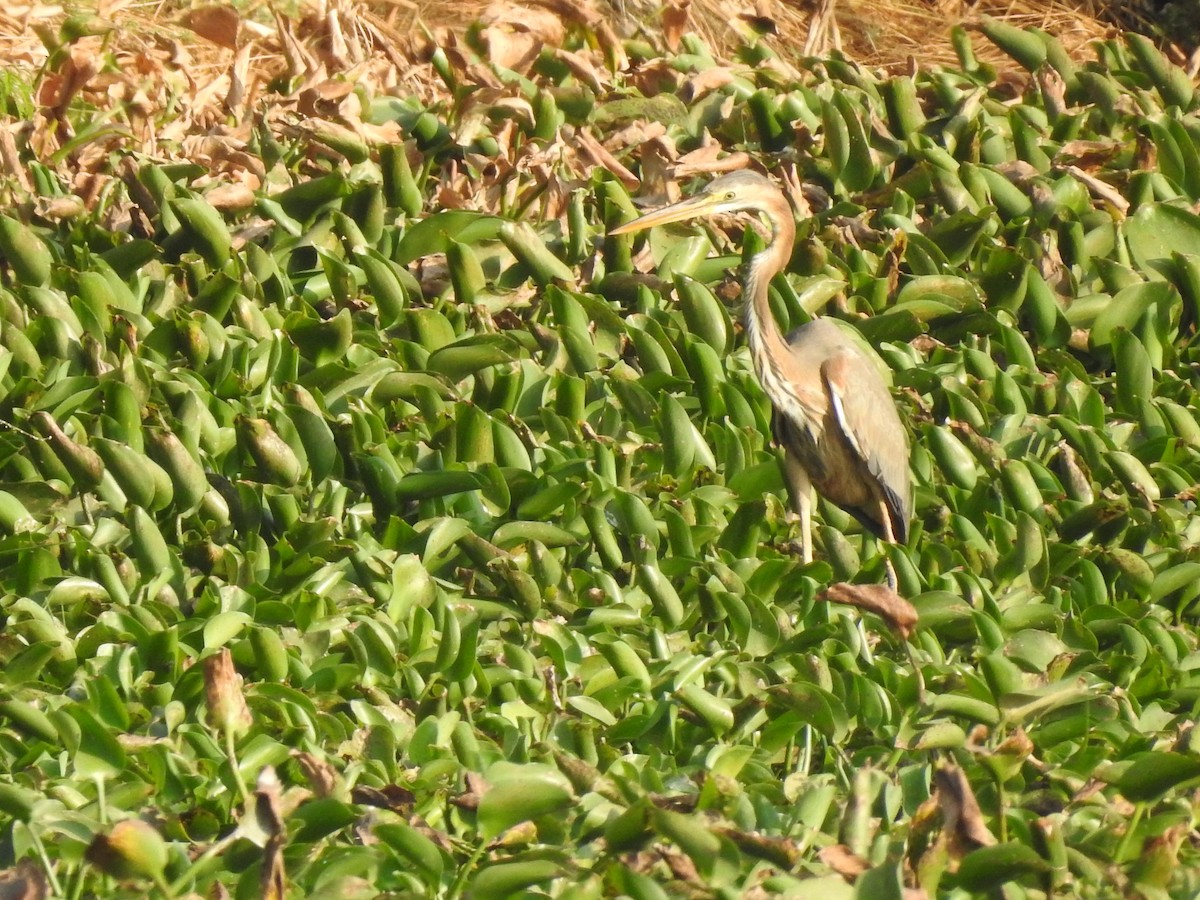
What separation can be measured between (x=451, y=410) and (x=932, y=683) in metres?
1.62

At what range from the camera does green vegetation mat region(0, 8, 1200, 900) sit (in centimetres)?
307

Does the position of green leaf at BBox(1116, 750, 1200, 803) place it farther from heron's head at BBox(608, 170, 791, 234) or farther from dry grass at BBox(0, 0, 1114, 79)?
dry grass at BBox(0, 0, 1114, 79)

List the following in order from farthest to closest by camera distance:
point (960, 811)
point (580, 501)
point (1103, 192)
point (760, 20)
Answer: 1. point (760, 20)
2. point (1103, 192)
3. point (580, 501)
4. point (960, 811)

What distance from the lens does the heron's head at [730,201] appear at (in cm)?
484

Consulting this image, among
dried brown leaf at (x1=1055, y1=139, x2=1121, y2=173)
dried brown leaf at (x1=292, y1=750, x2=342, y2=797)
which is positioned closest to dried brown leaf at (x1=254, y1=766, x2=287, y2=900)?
dried brown leaf at (x1=292, y1=750, x2=342, y2=797)

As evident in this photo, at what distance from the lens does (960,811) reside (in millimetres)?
2840

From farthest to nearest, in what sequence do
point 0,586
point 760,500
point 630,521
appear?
point 760,500
point 630,521
point 0,586

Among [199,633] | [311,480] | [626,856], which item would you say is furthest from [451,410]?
[626,856]

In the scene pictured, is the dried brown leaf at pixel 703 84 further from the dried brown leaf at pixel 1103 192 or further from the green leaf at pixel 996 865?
the green leaf at pixel 996 865

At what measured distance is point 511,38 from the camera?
21.4ft

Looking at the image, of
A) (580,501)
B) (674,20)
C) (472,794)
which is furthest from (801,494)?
(674,20)

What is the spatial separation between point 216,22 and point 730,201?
222cm

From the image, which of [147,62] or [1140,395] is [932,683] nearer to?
[1140,395]

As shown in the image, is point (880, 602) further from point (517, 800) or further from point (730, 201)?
point (730, 201)
